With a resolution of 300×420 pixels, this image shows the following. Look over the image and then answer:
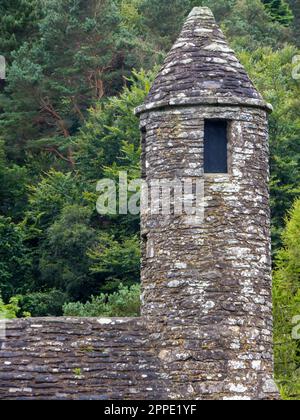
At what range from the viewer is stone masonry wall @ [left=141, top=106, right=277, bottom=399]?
16.8 metres

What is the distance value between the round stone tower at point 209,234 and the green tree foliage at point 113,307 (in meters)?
13.8

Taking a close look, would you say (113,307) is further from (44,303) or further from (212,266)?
(212,266)

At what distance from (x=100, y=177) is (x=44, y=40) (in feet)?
25.0

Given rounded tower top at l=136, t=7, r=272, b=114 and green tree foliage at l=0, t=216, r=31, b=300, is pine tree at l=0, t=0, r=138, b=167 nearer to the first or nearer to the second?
green tree foliage at l=0, t=216, r=31, b=300

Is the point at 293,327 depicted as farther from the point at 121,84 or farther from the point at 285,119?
the point at 121,84

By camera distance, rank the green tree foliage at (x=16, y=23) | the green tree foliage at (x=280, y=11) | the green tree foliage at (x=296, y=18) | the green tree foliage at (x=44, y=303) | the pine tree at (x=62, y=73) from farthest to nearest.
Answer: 1. the green tree foliage at (x=280, y=11)
2. the green tree foliage at (x=296, y=18)
3. the green tree foliage at (x=16, y=23)
4. the pine tree at (x=62, y=73)
5. the green tree foliage at (x=44, y=303)

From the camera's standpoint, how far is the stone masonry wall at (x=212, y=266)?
1680 centimetres

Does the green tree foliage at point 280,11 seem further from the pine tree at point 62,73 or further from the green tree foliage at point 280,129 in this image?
the pine tree at point 62,73

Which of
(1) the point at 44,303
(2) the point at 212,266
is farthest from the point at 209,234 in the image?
(1) the point at 44,303

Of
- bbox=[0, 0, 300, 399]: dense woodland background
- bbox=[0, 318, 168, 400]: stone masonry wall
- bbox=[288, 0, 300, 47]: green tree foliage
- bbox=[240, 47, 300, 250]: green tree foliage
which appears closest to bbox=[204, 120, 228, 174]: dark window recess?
bbox=[0, 318, 168, 400]: stone masonry wall

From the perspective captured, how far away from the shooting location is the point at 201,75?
18.0 metres

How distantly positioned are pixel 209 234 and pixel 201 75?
6.50 ft

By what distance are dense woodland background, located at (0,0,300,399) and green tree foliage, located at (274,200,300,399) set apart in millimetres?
34

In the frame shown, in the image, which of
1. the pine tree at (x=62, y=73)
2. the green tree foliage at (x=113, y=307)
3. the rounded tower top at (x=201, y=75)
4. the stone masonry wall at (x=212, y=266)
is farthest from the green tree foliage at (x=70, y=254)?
the stone masonry wall at (x=212, y=266)
